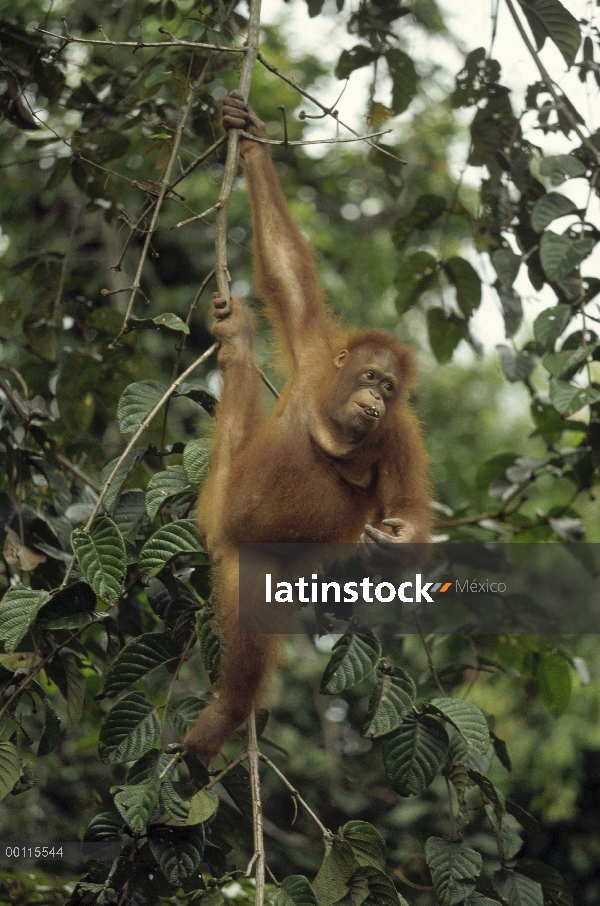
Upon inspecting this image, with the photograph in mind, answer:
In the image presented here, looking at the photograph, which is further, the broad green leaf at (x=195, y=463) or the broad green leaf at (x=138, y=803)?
the broad green leaf at (x=195, y=463)

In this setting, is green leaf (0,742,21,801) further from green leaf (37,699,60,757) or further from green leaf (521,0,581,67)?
green leaf (521,0,581,67)

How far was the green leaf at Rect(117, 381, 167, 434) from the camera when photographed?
2.29 metres

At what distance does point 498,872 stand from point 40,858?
123 cm

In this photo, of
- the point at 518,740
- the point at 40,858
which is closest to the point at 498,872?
the point at 40,858

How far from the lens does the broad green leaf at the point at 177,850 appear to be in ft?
6.31

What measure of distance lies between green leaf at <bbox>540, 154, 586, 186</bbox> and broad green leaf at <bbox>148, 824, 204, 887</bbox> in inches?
80.2

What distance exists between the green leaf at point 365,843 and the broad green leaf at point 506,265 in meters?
1.75

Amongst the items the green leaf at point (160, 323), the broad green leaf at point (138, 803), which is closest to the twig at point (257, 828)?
the broad green leaf at point (138, 803)

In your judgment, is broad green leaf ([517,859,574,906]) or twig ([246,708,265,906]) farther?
broad green leaf ([517,859,574,906])

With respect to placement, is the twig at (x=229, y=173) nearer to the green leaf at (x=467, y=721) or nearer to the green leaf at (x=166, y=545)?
the green leaf at (x=166, y=545)

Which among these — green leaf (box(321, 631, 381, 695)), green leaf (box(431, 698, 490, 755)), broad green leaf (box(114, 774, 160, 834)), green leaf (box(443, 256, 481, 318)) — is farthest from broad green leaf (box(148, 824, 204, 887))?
green leaf (box(443, 256, 481, 318))

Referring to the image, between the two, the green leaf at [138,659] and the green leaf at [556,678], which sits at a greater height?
the green leaf at [138,659]

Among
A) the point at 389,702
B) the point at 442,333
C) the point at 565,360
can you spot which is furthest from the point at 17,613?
the point at 442,333

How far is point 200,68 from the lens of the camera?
311cm
